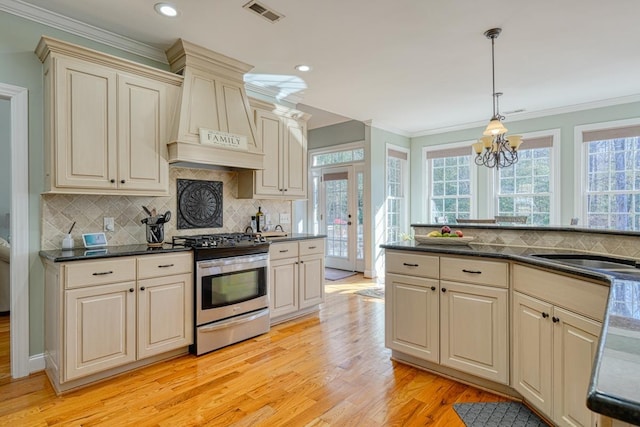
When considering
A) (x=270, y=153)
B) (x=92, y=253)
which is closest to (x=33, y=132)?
(x=92, y=253)

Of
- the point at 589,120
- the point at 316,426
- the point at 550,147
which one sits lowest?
the point at 316,426

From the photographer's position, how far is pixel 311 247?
13.1 feet

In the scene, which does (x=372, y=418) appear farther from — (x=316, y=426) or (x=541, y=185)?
(x=541, y=185)

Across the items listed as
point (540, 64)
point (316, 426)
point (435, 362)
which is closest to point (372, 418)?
point (316, 426)

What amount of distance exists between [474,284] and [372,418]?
3.54 ft

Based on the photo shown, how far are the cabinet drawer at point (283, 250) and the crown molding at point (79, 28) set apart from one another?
2.10 metres

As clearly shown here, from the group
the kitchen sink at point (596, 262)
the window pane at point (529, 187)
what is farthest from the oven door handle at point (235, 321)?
the window pane at point (529, 187)

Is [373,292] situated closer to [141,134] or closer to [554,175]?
[554,175]

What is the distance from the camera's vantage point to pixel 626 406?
53 centimetres

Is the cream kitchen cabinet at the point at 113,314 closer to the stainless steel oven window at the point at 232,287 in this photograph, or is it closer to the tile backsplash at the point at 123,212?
the stainless steel oven window at the point at 232,287

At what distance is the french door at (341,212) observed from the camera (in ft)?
21.2

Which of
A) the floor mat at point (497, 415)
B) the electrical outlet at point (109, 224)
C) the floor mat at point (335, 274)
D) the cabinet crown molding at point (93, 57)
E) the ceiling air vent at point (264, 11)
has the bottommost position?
the floor mat at point (497, 415)

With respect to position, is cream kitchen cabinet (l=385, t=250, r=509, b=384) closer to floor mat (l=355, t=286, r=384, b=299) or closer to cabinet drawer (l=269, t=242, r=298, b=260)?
cabinet drawer (l=269, t=242, r=298, b=260)

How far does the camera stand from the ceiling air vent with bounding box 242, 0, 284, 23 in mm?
2576
